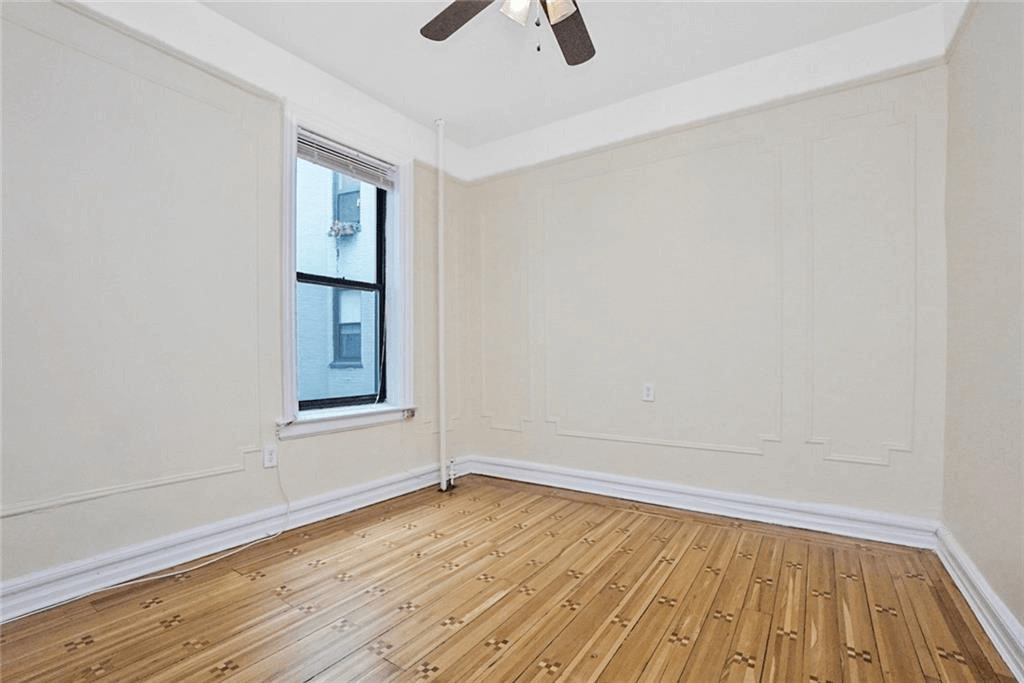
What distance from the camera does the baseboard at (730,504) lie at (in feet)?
8.10

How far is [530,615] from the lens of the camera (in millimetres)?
1859

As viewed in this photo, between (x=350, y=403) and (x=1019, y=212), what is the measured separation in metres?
3.38

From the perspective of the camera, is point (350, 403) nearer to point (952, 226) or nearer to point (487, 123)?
point (487, 123)

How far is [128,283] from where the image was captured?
2148 mm

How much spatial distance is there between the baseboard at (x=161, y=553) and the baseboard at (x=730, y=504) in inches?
44.3

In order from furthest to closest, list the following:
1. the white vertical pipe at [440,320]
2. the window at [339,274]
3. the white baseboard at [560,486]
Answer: the white vertical pipe at [440,320]
the window at [339,274]
the white baseboard at [560,486]

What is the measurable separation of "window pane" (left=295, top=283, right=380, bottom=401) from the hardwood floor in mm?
961

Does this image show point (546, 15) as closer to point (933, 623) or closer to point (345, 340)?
point (345, 340)

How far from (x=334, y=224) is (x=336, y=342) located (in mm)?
789

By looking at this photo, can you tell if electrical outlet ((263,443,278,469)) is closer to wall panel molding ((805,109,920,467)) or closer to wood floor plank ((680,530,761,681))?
wood floor plank ((680,530,761,681))

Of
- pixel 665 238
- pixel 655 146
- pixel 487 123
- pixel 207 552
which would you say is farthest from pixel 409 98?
pixel 207 552

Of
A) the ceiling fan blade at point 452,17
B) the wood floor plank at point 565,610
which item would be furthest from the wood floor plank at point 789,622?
the ceiling fan blade at point 452,17

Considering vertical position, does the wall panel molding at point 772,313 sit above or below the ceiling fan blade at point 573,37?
below

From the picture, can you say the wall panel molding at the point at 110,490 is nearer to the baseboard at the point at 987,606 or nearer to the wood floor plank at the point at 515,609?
the wood floor plank at the point at 515,609
